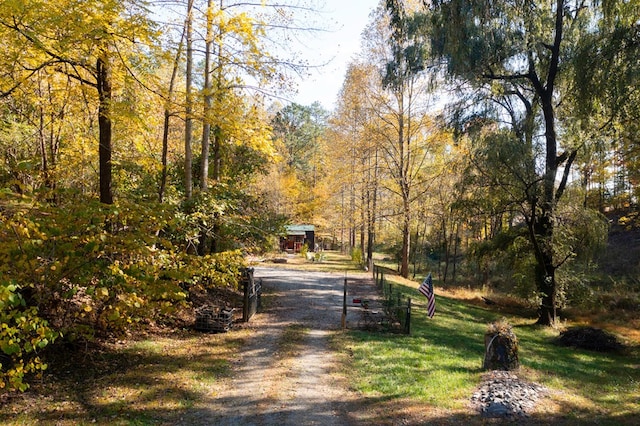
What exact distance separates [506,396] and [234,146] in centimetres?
1285

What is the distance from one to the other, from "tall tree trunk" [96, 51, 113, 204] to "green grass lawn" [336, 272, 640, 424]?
6269 millimetres

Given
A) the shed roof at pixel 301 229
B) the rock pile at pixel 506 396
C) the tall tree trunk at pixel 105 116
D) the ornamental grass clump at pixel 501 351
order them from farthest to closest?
the shed roof at pixel 301 229
the ornamental grass clump at pixel 501 351
the tall tree trunk at pixel 105 116
the rock pile at pixel 506 396

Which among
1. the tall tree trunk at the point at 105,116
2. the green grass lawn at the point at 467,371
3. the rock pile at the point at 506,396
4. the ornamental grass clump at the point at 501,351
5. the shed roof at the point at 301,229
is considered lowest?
the green grass lawn at the point at 467,371

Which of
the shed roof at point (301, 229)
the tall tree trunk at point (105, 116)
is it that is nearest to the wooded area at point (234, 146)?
the tall tree trunk at point (105, 116)

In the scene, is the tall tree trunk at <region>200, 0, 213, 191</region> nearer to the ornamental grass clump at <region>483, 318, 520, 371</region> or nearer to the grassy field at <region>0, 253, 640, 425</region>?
the grassy field at <region>0, 253, 640, 425</region>

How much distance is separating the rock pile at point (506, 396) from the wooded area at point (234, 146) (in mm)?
5291

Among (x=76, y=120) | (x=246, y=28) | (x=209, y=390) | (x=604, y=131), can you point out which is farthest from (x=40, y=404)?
(x=604, y=131)

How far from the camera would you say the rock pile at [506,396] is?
6867mm

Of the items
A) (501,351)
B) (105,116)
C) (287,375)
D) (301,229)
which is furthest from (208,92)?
(301,229)

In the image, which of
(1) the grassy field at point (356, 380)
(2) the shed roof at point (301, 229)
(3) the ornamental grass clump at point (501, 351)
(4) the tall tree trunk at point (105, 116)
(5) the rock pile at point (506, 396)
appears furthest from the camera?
(2) the shed roof at point (301, 229)

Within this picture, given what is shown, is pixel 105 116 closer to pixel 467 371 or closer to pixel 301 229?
pixel 467 371

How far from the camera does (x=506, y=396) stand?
23.9ft

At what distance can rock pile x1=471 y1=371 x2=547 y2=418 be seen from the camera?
687 centimetres

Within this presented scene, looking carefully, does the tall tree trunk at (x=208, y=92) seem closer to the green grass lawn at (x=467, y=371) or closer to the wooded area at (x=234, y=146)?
the wooded area at (x=234, y=146)
